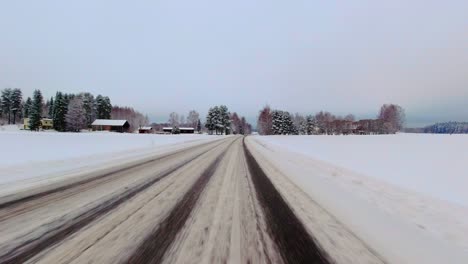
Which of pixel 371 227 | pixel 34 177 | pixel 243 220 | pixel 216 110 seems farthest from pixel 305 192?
pixel 216 110

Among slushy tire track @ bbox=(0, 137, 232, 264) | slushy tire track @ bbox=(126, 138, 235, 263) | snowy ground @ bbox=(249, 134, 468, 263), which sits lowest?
snowy ground @ bbox=(249, 134, 468, 263)

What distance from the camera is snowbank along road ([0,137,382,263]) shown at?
110 inches

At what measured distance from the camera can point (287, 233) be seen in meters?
3.54

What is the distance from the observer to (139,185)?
21.1 ft

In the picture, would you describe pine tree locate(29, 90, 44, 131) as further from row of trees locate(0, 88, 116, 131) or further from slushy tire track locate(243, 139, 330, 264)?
slushy tire track locate(243, 139, 330, 264)

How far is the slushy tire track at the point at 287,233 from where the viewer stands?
2.86 metres

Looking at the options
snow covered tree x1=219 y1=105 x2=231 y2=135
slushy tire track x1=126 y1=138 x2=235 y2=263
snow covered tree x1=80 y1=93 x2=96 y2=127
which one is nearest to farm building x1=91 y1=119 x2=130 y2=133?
snow covered tree x1=80 y1=93 x2=96 y2=127

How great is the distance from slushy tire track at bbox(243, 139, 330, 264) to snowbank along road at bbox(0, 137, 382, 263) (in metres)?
0.01

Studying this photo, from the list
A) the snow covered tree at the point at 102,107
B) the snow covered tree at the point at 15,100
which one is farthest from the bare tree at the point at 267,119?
the snow covered tree at the point at 15,100

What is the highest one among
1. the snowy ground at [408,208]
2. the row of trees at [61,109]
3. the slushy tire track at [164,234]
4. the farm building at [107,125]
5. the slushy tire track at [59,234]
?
the row of trees at [61,109]

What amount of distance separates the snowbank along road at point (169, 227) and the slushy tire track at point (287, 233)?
11mm

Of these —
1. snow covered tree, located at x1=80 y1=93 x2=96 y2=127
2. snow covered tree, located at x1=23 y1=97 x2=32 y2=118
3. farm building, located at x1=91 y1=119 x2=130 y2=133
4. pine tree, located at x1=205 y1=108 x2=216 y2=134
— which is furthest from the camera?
snow covered tree, located at x1=23 y1=97 x2=32 y2=118

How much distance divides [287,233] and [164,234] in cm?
162

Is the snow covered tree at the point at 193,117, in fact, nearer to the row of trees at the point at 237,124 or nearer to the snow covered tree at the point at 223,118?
the row of trees at the point at 237,124
